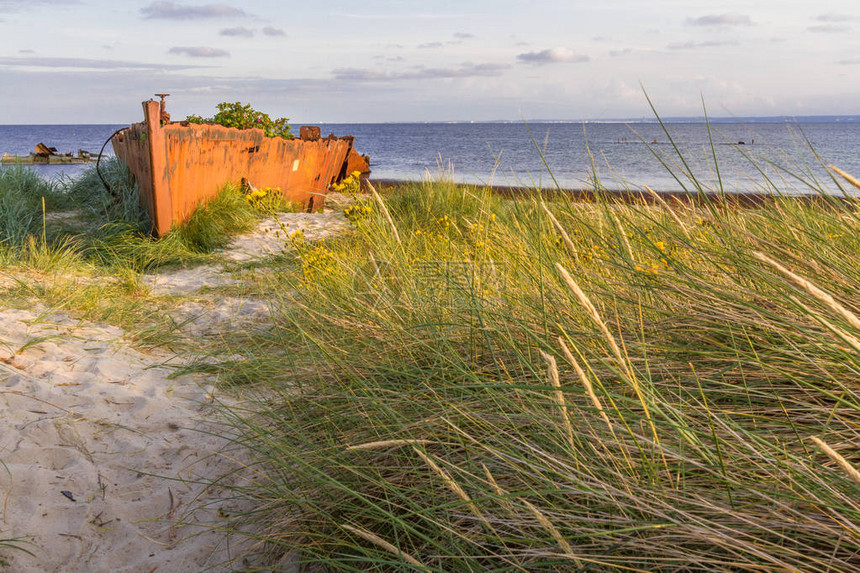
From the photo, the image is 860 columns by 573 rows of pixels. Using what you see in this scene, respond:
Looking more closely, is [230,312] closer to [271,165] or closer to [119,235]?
[119,235]

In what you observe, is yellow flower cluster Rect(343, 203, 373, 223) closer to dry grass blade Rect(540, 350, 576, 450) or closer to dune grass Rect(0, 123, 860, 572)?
dune grass Rect(0, 123, 860, 572)

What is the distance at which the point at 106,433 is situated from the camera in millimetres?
2535

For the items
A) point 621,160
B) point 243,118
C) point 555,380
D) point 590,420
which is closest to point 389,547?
point 555,380

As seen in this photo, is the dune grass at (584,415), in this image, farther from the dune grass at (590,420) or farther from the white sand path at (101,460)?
the white sand path at (101,460)

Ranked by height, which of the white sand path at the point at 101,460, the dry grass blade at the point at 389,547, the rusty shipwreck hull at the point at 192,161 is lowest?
the white sand path at the point at 101,460

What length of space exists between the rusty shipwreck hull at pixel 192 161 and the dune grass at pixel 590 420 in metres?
3.22

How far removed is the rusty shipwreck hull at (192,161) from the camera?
19.0 ft

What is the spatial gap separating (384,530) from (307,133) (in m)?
8.64

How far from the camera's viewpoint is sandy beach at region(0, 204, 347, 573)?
75.1 inches

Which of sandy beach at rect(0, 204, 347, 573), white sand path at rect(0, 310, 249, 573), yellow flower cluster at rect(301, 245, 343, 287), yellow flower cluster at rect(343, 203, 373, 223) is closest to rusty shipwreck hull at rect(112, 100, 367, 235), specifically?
yellow flower cluster at rect(343, 203, 373, 223)

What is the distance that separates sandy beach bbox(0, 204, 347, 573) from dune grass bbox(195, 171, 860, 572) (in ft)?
0.77

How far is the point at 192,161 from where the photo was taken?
627 cm

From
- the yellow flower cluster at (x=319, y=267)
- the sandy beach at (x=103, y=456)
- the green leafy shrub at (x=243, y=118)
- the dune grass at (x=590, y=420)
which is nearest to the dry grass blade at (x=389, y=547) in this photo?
the dune grass at (x=590, y=420)

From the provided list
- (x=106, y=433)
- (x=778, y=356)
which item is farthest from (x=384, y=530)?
(x=106, y=433)
